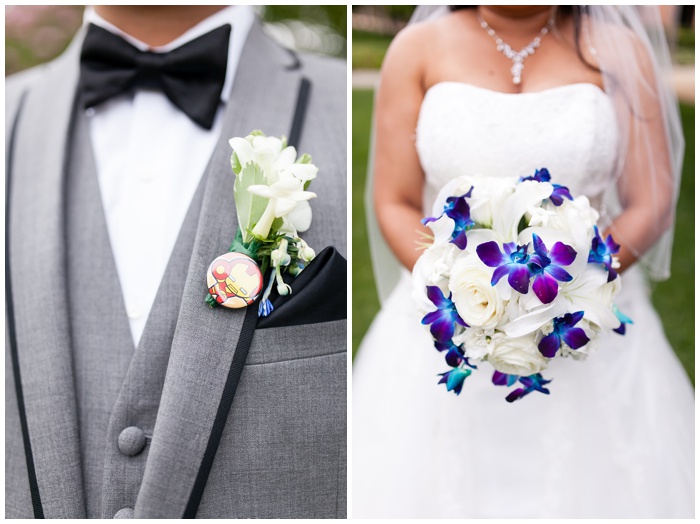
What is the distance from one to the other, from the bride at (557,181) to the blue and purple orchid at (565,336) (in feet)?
1.46

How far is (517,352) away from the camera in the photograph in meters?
1.23

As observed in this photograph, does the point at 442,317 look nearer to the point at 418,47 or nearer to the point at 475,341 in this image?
the point at 475,341

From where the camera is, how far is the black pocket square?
1.22 m

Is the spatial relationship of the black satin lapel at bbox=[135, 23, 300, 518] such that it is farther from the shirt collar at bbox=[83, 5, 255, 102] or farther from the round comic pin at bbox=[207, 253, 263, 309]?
the shirt collar at bbox=[83, 5, 255, 102]

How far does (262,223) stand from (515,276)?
0.49 m

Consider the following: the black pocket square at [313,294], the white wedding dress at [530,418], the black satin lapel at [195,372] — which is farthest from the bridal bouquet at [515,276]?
the black satin lapel at [195,372]

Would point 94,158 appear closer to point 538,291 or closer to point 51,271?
point 51,271

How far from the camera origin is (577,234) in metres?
1.22

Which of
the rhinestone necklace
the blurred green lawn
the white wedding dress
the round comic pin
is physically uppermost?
the rhinestone necklace

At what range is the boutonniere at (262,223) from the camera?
1170 millimetres

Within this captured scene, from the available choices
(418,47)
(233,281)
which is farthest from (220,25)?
(233,281)

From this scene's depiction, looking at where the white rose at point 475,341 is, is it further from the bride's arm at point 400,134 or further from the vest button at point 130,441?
the vest button at point 130,441

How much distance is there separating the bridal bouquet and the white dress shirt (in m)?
0.57

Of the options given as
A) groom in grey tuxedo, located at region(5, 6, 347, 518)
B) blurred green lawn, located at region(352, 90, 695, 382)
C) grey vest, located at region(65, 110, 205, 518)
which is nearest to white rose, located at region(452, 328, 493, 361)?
groom in grey tuxedo, located at region(5, 6, 347, 518)
